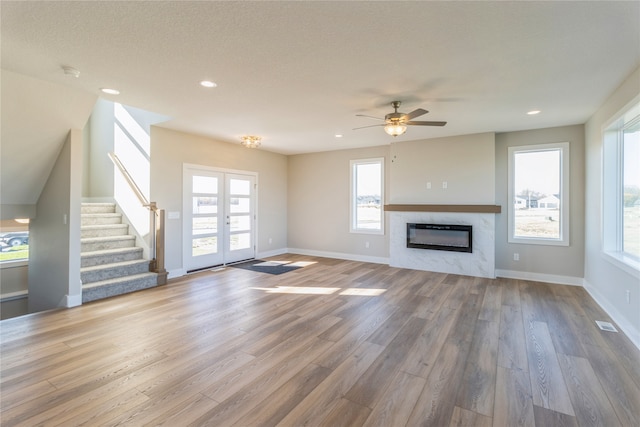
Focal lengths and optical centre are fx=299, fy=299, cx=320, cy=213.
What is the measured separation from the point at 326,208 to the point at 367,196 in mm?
1127

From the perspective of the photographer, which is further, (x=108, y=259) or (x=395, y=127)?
(x=108, y=259)

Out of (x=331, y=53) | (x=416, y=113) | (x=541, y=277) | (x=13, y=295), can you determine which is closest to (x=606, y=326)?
(x=541, y=277)

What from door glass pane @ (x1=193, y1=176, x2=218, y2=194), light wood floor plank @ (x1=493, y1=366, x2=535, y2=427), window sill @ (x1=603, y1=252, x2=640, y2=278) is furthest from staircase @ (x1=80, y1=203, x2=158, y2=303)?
window sill @ (x1=603, y1=252, x2=640, y2=278)

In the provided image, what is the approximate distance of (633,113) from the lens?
10.5 ft

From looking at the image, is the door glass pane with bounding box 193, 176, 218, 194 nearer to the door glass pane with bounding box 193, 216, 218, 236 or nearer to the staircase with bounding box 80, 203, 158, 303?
the door glass pane with bounding box 193, 216, 218, 236

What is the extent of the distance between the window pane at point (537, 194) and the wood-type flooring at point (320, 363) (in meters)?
1.43

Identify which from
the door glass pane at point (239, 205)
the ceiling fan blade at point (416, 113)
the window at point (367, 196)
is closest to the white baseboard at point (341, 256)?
the window at point (367, 196)

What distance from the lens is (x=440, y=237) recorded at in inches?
238

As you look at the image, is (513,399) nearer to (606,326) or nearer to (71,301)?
(606,326)

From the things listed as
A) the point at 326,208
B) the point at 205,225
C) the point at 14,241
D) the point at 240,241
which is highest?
the point at 326,208

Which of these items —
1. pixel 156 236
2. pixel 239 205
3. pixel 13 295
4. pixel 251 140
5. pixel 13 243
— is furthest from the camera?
pixel 239 205

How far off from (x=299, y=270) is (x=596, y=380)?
4.62 m

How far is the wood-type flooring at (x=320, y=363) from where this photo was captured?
77.8 inches

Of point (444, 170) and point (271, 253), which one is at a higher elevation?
point (444, 170)
